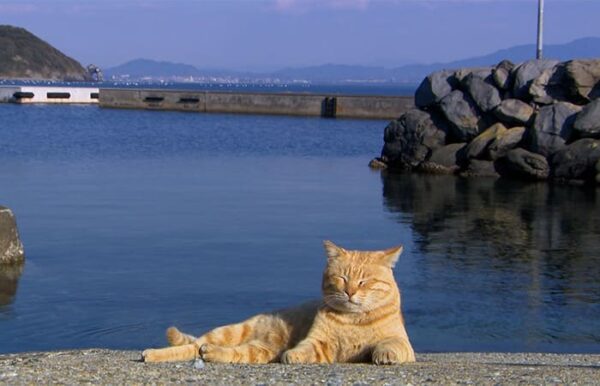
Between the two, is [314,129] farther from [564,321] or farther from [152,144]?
[564,321]

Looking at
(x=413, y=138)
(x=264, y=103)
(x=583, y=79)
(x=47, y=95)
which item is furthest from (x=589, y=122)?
(x=47, y=95)

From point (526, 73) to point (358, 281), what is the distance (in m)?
28.1

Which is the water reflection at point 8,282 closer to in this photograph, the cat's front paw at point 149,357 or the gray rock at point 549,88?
the cat's front paw at point 149,357

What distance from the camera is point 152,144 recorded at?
144 feet

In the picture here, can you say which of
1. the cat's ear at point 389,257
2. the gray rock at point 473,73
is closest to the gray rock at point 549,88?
the gray rock at point 473,73

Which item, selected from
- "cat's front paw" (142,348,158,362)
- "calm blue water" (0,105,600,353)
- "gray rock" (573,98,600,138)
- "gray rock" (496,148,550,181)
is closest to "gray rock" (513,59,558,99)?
"gray rock" (496,148,550,181)

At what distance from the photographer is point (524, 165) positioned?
3119cm

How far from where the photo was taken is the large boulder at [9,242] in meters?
16.1

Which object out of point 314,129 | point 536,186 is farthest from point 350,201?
point 314,129

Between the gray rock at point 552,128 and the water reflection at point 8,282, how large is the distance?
18.8 m

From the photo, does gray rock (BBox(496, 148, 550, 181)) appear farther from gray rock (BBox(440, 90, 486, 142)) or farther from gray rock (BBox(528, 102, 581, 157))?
gray rock (BBox(440, 90, 486, 142))

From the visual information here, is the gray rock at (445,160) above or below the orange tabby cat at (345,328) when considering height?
below

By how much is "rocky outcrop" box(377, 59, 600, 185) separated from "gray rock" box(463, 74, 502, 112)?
31 mm

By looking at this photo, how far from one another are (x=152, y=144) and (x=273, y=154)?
20.8ft
